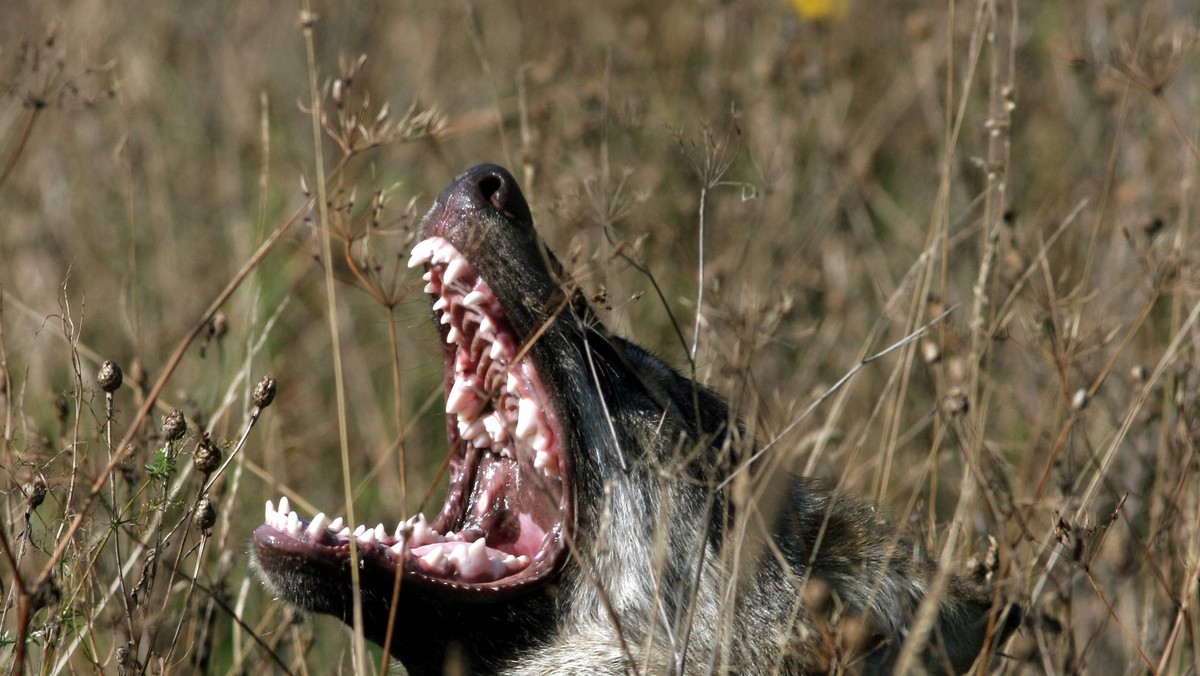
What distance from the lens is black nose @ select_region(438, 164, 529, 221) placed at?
3.22m

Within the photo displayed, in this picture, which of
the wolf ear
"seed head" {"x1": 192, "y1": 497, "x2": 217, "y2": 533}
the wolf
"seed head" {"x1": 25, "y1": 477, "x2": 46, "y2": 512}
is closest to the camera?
"seed head" {"x1": 25, "y1": 477, "x2": 46, "y2": 512}

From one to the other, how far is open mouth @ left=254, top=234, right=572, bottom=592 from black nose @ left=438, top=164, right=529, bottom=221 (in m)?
0.10

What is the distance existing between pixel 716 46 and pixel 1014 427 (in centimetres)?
229

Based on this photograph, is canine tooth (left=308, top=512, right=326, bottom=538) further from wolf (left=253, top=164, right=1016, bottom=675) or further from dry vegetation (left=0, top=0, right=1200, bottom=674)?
dry vegetation (left=0, top=0, right=1200, bottom=674)

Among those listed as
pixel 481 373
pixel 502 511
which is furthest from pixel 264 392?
pixel 502 511

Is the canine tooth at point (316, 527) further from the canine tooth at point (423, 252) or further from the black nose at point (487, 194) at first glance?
the black nose at point (487, 194)

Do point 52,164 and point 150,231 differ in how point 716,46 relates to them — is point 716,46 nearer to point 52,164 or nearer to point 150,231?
point 150,231

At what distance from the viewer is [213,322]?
12.0 ft

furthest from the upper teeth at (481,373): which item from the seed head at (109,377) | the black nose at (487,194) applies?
the seed head at (109,377)

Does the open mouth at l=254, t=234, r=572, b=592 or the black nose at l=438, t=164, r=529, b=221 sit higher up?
the black nose at l=438, t=164, r=529, b=221

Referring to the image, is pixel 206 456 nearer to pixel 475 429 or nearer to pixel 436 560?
pixel 436 560

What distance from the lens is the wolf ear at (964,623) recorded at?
314 cm

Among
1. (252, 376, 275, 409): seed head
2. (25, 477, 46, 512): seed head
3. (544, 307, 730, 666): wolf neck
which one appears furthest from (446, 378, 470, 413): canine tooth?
(25, 477, 46, 512): seed head

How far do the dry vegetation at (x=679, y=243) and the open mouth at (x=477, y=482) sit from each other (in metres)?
0.22
